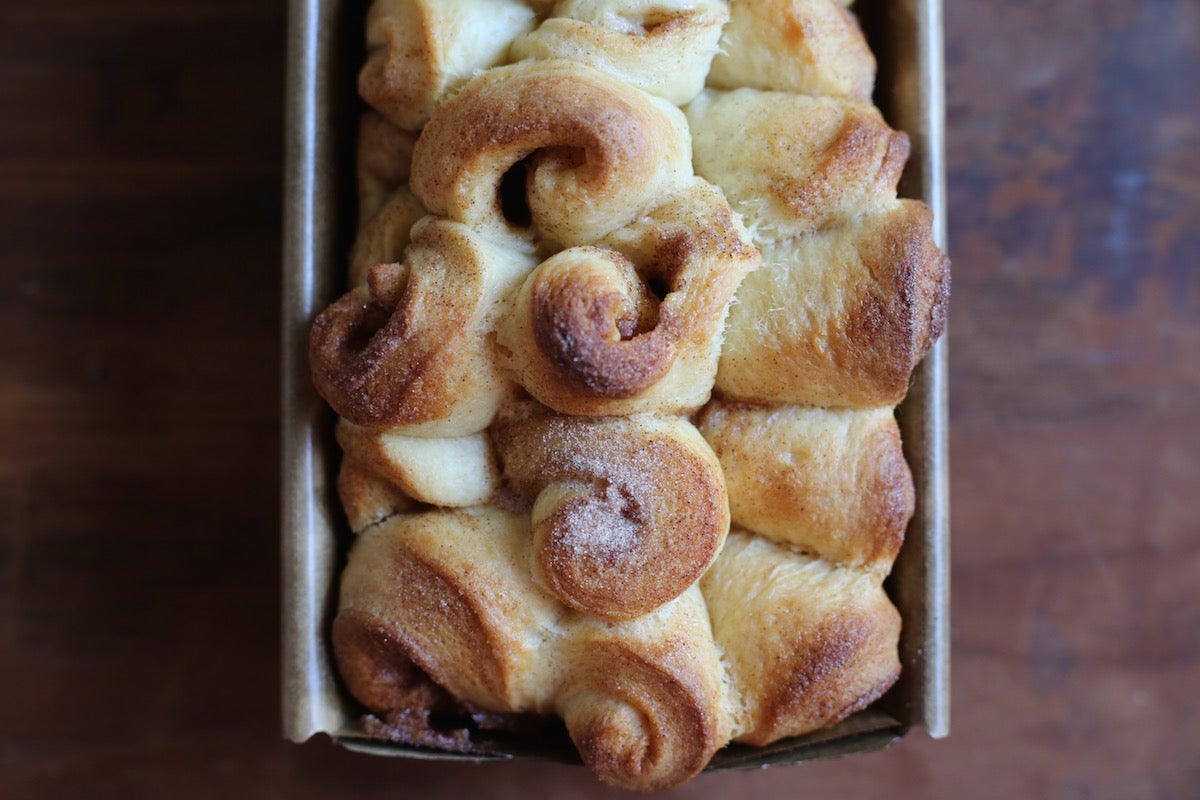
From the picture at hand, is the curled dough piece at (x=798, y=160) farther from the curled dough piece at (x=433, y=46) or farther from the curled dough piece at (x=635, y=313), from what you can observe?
the curled dough piece at (x=433, y=46)

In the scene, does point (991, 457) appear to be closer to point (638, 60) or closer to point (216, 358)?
point (638, 60)

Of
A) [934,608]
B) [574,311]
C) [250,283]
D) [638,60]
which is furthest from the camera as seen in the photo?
[250,283]

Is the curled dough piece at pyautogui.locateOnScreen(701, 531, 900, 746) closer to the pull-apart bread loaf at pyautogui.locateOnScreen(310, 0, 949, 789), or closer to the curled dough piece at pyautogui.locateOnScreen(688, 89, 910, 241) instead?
the pull-apart bread loaf at pyautogui.locateOnScreen(310, 0, 949, 789)

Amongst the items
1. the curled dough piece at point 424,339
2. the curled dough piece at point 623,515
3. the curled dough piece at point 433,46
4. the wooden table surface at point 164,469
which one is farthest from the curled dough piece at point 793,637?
the curled dough piece at point 433,46

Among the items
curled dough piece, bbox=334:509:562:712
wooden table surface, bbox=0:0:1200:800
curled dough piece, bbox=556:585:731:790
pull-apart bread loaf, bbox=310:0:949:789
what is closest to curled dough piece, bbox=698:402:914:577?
pull-apart bread loaf, bbox=310:0:949:789

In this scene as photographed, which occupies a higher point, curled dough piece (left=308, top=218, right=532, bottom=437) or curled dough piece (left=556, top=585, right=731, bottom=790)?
curled dough piece (left=308, top=218, right=532, bottom=437)

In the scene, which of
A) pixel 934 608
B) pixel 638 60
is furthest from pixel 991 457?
pixel 638 60

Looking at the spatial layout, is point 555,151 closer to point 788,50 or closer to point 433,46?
point 433,46
